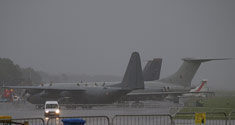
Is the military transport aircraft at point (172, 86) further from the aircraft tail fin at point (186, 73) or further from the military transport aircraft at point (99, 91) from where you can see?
the military transport aircraft at point (99, 91)

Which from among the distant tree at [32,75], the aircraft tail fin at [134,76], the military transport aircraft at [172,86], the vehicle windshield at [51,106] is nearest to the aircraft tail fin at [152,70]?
the military transport aircraft at [172,86]

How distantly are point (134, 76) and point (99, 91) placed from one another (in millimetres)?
3894

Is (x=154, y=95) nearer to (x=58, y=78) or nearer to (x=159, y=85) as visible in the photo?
(x=159, y=85)

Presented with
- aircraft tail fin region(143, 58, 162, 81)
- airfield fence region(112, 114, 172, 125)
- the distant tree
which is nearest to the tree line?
the distant tree

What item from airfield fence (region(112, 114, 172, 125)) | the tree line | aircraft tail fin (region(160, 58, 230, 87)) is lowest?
airfield fence (region(112, 114, 172, 125))

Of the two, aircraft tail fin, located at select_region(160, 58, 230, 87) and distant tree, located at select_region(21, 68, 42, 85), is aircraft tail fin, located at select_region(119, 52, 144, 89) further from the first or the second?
distant tree, located at select_region(21, 68, 42, 85)

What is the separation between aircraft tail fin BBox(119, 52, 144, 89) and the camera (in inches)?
1753

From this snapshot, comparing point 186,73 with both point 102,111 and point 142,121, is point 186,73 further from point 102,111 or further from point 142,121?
point 142,121

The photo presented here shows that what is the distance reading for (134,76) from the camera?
44.8m

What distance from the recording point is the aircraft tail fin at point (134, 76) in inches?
1753

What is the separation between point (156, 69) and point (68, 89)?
76.0 feet

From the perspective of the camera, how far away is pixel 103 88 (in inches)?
1781

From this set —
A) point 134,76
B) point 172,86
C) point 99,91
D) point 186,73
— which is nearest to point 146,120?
point 134,76

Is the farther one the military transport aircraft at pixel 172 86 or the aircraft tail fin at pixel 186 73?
the aircraft tail fin at pixel 186 73
